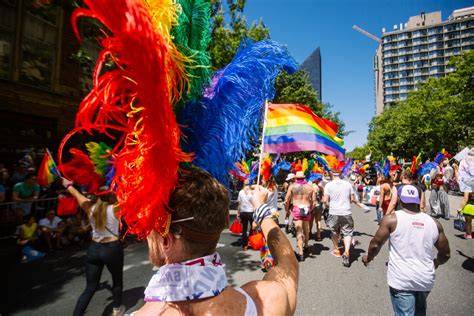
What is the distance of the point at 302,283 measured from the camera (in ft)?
16.1

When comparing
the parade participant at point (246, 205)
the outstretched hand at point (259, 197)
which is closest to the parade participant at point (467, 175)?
the parade participant at point (246, 205)

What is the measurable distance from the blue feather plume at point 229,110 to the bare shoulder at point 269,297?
1.96 feet

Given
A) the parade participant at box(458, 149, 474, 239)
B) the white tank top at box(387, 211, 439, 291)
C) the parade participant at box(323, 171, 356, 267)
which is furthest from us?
the parade participant at box(323, 171, 356, 267)

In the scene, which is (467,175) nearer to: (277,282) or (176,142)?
(277,282)

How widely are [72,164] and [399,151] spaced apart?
38.5 metres

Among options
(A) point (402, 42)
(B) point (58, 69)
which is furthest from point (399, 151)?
(A) point (402, 42)

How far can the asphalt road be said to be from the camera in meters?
4.03

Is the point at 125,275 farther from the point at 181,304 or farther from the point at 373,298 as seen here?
the point at 181,304

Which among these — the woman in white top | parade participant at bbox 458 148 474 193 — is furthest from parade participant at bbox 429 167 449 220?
the woman in white top

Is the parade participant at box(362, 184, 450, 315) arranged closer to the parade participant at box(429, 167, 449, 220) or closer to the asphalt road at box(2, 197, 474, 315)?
the asphalt road at box(2, 197, 474, 315)

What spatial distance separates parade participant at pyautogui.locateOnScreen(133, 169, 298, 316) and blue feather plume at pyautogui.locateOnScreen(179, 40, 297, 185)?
0.22 metres

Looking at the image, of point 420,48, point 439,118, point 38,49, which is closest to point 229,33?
point 38,49

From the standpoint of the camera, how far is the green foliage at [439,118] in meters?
18.5

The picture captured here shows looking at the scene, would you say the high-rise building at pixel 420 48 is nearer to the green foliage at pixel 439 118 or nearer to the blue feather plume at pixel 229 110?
the green foliage at pixel 439 118
